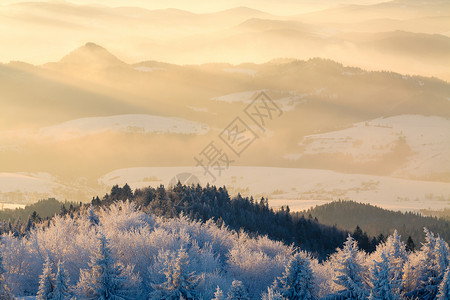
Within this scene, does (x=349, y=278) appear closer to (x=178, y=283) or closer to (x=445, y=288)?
(x=445, y=288)

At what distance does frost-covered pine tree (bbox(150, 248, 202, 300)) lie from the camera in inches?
2751

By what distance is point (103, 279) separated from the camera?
69.9 metres

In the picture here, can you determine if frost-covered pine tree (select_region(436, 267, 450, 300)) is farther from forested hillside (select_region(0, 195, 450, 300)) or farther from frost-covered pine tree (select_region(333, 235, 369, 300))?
frost-covered pine tree (select_region(333, 235, 369, 300))

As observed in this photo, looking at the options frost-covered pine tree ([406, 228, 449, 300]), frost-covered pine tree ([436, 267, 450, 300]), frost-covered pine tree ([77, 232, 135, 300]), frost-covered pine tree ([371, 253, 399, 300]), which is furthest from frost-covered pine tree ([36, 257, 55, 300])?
frost-covered pine tree ([436, 267, 450, 300])

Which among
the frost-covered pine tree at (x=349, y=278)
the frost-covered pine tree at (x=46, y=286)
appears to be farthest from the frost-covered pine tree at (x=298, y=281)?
the frost-covered pine tree at (x=46, y=286)

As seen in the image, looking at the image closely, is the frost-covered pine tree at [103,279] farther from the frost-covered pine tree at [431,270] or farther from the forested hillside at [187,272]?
the frost-covered pine tree at [431,270]

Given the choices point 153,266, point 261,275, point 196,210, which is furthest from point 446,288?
point 196,210

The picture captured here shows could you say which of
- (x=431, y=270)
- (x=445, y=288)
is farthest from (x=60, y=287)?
(x=431, y=270)

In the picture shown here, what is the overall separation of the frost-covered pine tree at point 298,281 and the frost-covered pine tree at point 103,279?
19531mm

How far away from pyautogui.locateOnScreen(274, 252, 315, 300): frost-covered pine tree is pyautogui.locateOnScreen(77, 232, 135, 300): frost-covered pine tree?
19531mm

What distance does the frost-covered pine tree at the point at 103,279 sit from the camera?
6975 centimetres

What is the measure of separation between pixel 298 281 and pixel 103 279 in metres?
23.4

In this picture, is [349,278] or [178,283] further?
[349,278]

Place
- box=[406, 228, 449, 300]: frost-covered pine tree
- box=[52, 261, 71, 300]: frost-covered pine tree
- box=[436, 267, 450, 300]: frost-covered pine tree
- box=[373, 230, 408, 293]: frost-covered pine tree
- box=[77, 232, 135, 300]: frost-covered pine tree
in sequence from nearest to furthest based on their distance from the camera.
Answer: box=[52, 261, 71, 300]: frost-covered pine tree → box=[77, 232, 135, 300]: frost-covered pine tree → box=[436, 267, 450, 300]: frost-covered pine tree → box=[373, 230, 408, 293]: frost-covered pine tree → box=[406, 228, 449, 300]: frost-covered pine tree
